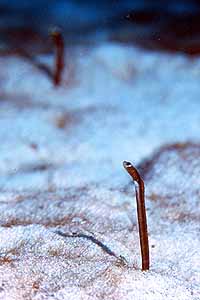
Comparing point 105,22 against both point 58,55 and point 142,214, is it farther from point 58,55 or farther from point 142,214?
point 142,214

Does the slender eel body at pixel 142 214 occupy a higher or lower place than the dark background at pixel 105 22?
higher

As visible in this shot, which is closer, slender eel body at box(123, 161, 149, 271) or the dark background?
slender eel body at box(123, 161, 149, 271)

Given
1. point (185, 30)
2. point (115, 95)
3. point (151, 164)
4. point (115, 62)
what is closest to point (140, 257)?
point (151, 164)

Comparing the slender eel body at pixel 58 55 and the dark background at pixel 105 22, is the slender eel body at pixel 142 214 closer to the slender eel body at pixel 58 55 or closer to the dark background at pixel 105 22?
the slender eel body at pixel 58 55

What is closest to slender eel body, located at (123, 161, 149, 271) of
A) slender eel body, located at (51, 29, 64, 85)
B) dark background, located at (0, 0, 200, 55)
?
slender eel body, located at (51, 29, 64, 85)

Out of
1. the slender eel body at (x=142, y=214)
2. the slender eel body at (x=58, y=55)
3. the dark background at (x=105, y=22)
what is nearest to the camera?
the slender eel body at (x=142, y=214)

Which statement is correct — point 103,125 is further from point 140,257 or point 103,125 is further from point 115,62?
point 140,257

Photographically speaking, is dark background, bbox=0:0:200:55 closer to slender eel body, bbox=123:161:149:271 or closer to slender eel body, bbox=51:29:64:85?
slender eel body, bbox=51:29:64:85

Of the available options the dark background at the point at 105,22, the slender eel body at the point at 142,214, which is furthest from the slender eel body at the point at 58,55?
the slender eel body at the point at 142,214
